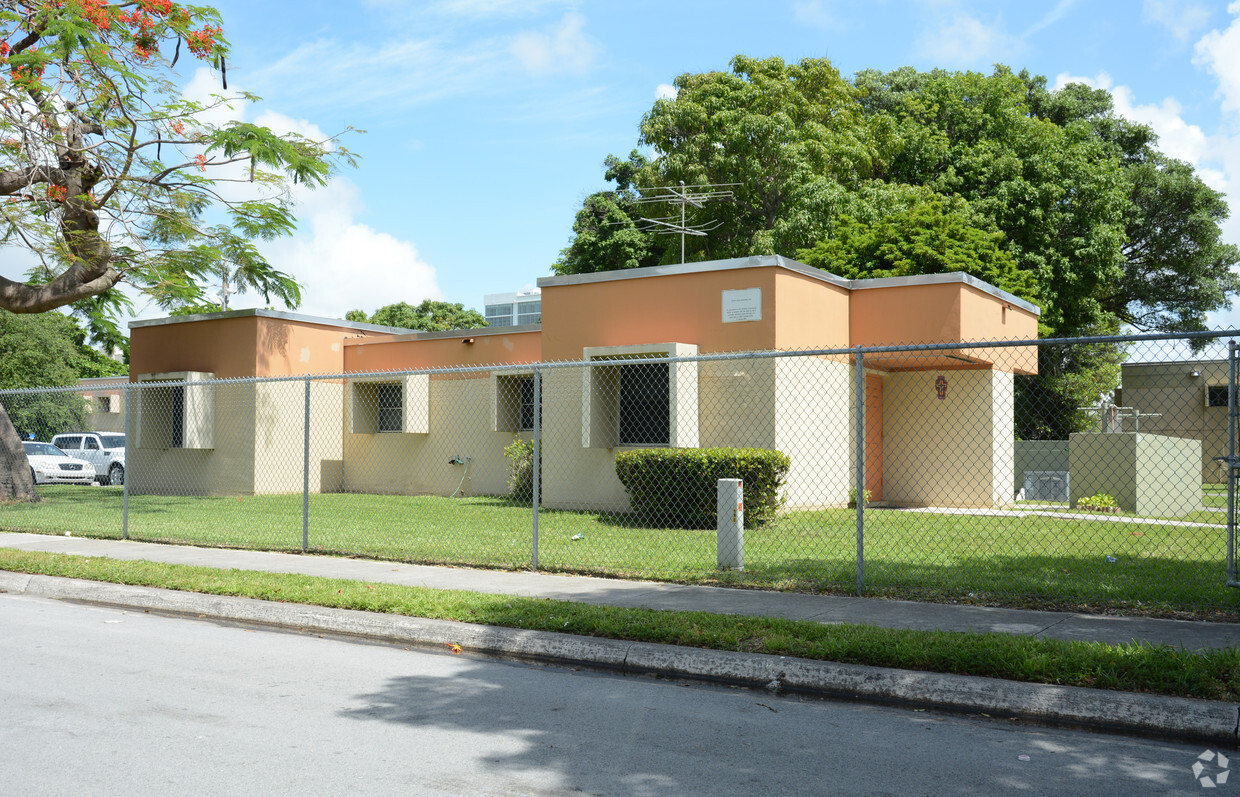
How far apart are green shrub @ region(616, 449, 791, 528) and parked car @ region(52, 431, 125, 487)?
17909 millimetres

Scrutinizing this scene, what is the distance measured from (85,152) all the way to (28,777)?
15.8 m

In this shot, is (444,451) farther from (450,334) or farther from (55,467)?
(55,467)

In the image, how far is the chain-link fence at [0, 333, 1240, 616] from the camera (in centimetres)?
969

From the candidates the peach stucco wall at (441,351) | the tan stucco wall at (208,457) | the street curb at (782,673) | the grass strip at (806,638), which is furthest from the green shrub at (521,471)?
the street curb at (782,673)

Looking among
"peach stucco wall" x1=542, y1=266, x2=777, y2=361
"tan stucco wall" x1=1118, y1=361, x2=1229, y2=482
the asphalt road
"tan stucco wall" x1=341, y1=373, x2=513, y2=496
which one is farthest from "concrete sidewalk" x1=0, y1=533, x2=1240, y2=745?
"tan stucco wall" x1=1118, y1=361, x2=1229, y2=482

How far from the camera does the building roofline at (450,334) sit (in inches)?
789

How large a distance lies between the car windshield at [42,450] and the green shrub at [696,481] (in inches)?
731

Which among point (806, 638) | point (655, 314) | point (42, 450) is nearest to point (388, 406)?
point (655, 314)

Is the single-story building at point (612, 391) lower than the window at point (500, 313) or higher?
lower

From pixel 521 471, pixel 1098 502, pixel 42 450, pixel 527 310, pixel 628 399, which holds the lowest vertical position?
pixel 1098 502

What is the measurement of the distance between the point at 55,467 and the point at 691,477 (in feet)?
64.8

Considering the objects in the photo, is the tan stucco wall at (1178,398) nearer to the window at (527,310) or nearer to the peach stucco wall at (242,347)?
the peach stucco wall at (242,347)

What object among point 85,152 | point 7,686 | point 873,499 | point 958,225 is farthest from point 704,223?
point 7,686

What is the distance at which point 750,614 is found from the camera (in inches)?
292
